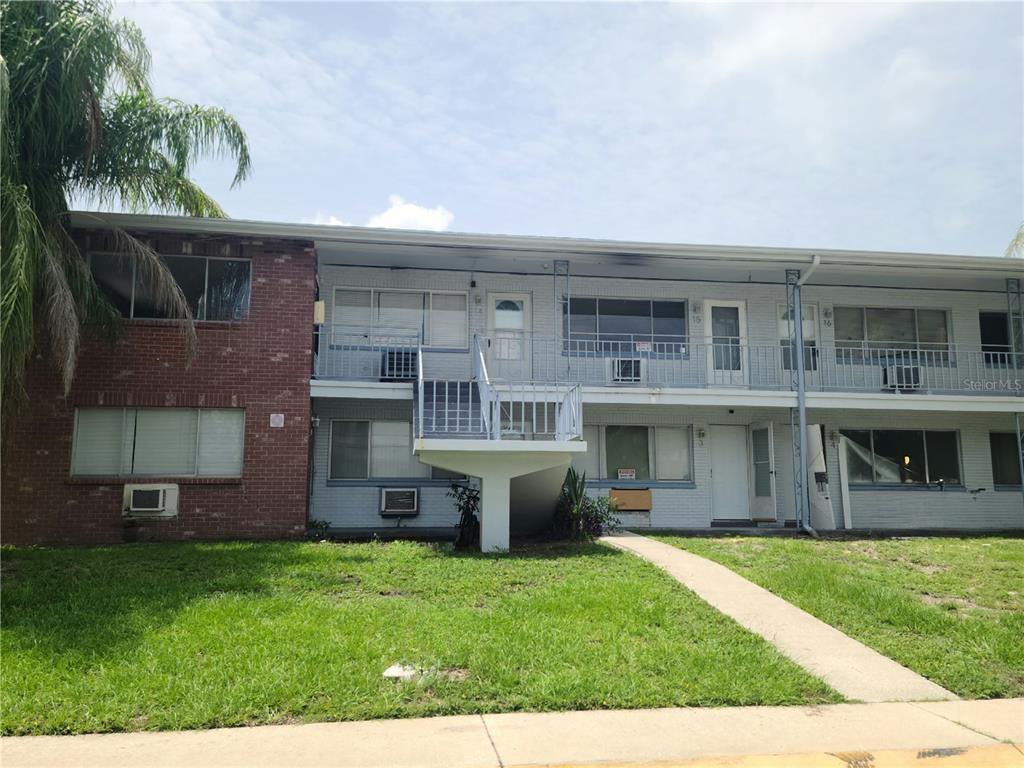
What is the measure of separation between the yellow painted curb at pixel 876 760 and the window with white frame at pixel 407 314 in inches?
440

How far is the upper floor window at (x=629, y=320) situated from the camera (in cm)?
1583

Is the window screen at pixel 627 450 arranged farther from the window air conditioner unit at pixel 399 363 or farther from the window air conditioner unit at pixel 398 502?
the window air conditioner unit at pixel 399 363

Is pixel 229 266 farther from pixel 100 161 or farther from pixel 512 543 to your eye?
pixel 512 543

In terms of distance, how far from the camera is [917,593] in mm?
8789

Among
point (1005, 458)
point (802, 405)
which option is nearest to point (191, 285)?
point (802, 405)

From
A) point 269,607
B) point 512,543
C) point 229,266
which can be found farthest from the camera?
point 229,266

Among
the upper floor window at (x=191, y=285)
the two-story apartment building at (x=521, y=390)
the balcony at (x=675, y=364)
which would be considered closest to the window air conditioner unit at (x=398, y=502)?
the two-story apartment building at (x=521, y=390)

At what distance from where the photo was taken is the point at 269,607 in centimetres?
734

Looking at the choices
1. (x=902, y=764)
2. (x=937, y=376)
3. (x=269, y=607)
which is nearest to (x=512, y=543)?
(x=269, y=607)

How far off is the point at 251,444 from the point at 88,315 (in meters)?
3.06

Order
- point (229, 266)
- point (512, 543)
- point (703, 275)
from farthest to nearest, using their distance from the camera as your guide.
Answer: point (703, 275) → point (229, 266) → point (512, 543)

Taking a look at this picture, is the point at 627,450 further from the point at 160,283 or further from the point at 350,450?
the point at 160,283

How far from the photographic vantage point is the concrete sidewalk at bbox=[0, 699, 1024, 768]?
14.5ft

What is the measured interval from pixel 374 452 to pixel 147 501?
401 centimetres
